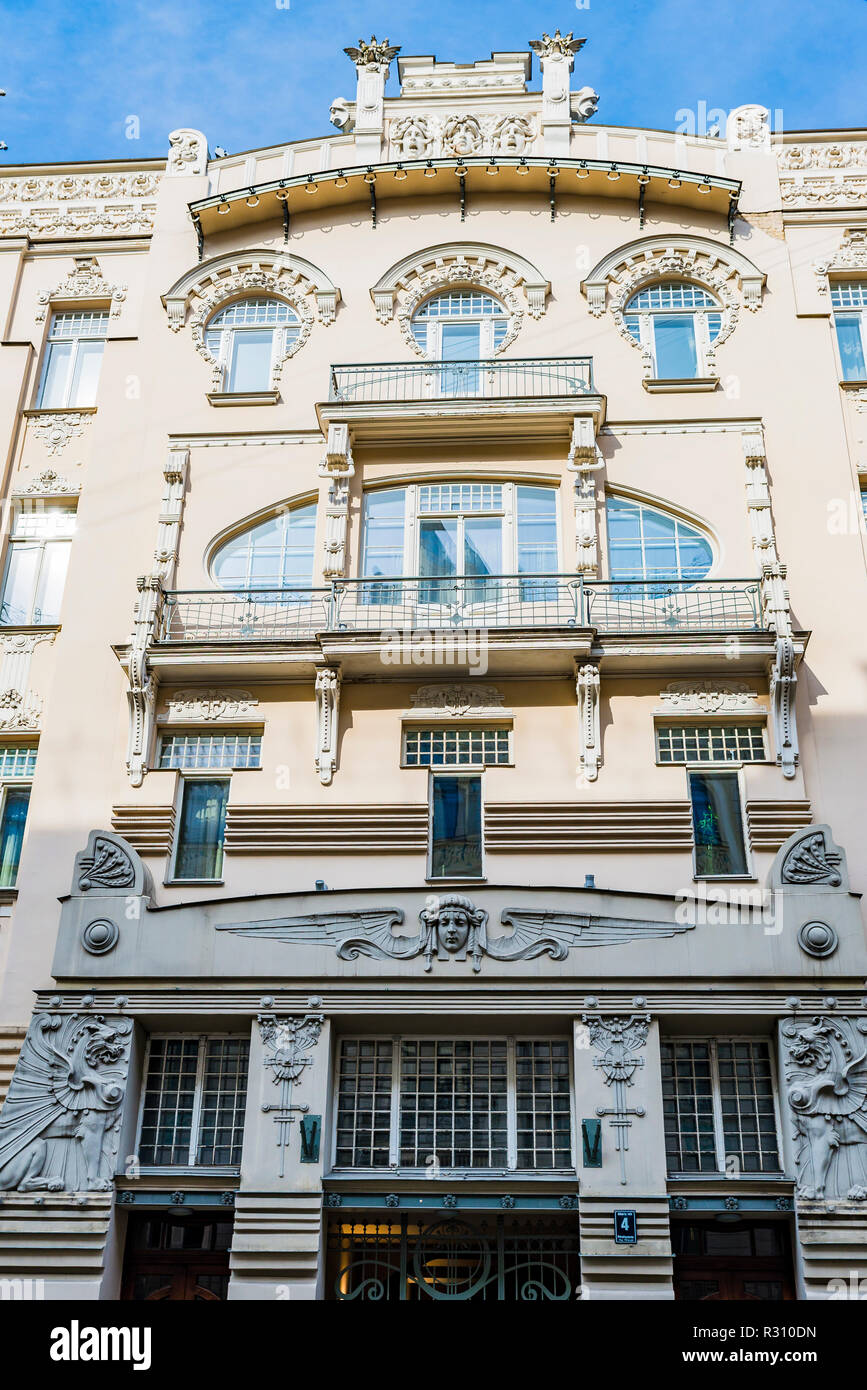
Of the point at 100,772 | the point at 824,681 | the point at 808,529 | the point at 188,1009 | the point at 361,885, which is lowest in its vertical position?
the point at 188,1009

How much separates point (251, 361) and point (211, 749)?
8.12 metres

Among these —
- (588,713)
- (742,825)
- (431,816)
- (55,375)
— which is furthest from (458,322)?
(742,825)

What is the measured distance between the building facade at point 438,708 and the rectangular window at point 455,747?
6cm

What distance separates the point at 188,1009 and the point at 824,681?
430 inches

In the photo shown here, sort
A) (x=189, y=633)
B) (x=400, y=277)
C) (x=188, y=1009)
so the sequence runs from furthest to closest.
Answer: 1. (x=400, y=277)
2. (x=189, y=633)
3. (x=188, y=1009)

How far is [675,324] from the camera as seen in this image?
80.6 ft

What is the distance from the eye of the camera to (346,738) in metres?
20.8

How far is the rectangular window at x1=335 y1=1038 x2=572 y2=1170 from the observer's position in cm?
1830

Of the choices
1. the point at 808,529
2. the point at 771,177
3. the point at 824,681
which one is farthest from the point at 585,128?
the point at 824,681

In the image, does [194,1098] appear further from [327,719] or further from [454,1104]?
[327,719]

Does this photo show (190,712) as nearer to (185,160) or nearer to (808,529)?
(808,529)

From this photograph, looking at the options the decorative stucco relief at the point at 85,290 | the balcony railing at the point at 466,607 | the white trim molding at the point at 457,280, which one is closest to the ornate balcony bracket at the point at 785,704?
the balcony railing at the point at 466,607

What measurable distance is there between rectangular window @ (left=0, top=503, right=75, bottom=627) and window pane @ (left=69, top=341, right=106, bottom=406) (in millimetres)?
2503

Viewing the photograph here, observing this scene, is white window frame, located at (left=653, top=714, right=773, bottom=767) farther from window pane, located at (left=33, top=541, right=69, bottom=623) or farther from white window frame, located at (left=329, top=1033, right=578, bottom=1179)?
window pane, located at (left=33, top=541, right=69, bottom=623)
